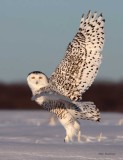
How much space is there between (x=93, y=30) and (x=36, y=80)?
43.0 inches

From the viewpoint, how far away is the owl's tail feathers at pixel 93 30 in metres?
9.35

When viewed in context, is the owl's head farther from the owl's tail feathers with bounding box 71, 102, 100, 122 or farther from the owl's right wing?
the owl's tail feathers with bounding box 71, 102, 100, 122

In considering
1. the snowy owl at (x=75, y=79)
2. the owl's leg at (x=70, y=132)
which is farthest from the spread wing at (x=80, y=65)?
Answer: the owl's leg at (x=70, y=132)

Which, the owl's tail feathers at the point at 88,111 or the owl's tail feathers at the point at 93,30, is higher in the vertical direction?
the owl's tail feathers at the point at 93,30

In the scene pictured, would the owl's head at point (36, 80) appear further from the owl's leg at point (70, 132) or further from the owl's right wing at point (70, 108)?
the owl's leg at point (70, 132)

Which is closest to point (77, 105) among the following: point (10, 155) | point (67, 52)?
point (67, 52)

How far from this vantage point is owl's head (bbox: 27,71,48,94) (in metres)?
9.12

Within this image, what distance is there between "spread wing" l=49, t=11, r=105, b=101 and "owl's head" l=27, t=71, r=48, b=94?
15 centimetres

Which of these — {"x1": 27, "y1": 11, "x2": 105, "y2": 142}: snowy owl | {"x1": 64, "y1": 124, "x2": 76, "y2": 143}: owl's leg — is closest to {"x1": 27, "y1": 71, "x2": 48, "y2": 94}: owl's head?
{"x1": 27, "y1": 11, "x2": 105, "y2": 142}: snowy owl

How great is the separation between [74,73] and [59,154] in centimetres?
225

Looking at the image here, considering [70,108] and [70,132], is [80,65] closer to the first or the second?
[70,108]

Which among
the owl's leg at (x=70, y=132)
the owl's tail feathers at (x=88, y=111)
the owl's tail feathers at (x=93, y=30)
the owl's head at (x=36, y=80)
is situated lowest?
the owl's leg at (x=70, y=132)

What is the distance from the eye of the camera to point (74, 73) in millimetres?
9312

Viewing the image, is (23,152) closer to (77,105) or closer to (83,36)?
(77,105)
